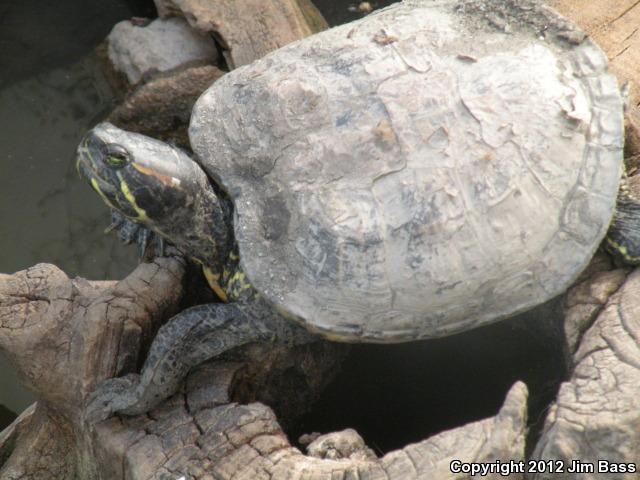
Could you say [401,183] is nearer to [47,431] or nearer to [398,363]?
[398,363]

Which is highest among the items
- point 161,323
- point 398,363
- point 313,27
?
point 313,27

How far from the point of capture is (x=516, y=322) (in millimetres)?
3494

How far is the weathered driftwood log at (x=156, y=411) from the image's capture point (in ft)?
7.45

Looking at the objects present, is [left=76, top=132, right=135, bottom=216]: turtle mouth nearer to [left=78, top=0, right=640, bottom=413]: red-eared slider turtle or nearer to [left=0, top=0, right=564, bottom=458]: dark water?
[left=78, top=0, right=640, bottom=413]: red-eared slider turtle

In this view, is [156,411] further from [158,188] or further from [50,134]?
[50,134]

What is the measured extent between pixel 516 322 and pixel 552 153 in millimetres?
1003

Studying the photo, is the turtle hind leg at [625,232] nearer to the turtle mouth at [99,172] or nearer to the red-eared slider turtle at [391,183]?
the red-eared slider turtle at [391,183]

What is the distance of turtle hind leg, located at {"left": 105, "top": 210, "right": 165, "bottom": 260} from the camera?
3.38 meters

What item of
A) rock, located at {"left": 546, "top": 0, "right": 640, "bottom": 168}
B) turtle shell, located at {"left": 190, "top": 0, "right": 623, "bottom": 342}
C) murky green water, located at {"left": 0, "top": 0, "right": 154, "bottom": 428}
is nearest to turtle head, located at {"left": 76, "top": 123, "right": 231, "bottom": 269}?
turtle shell, located at {"left": 190, "top": 0, "right": 623, "bottom": 342}

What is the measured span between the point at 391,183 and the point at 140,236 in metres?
1.44

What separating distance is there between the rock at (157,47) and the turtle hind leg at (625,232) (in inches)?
95.2

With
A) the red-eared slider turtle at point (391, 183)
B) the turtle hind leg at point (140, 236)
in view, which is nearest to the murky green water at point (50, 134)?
the turtle hind leg at point (140, 236)

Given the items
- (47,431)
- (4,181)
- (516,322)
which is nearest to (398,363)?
(516,322)

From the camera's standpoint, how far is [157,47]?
4.41m
